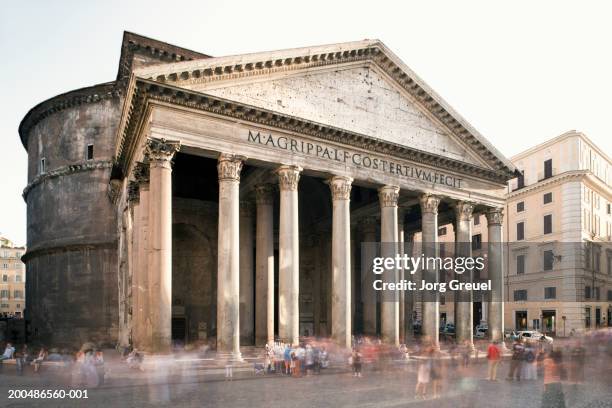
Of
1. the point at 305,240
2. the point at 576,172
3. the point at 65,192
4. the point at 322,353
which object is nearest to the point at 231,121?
the point at 322,353

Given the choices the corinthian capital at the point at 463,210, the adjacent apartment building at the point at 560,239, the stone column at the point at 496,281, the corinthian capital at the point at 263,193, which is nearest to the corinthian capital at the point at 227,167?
the corinthian capital at the point at 263,193

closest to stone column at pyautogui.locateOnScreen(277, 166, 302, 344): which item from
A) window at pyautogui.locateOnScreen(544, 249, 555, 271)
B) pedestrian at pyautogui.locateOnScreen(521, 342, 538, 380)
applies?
pedestrian at pyautogui.locateOnScreen(521, 342, 538, 380)

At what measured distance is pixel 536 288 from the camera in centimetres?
3991

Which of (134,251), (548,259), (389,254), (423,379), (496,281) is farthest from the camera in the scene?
(548,259)

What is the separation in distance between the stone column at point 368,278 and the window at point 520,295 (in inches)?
602

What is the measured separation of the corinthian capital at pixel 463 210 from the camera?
27266mm

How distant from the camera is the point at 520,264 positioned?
4169cm

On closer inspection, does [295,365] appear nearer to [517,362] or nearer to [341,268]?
[341,268]

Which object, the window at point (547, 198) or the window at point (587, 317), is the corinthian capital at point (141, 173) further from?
the window at point (587, 317)

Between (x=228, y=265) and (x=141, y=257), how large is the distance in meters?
4.17

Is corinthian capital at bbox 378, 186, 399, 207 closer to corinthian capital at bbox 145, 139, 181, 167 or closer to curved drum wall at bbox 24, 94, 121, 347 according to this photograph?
corinthian capital at bbox 145, 139, 181, 167

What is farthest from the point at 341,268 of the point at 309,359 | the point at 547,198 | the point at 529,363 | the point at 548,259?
the point at 547,198

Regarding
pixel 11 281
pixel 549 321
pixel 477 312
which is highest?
pixel 11 281

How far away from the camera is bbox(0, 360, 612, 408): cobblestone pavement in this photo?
13180 mm
